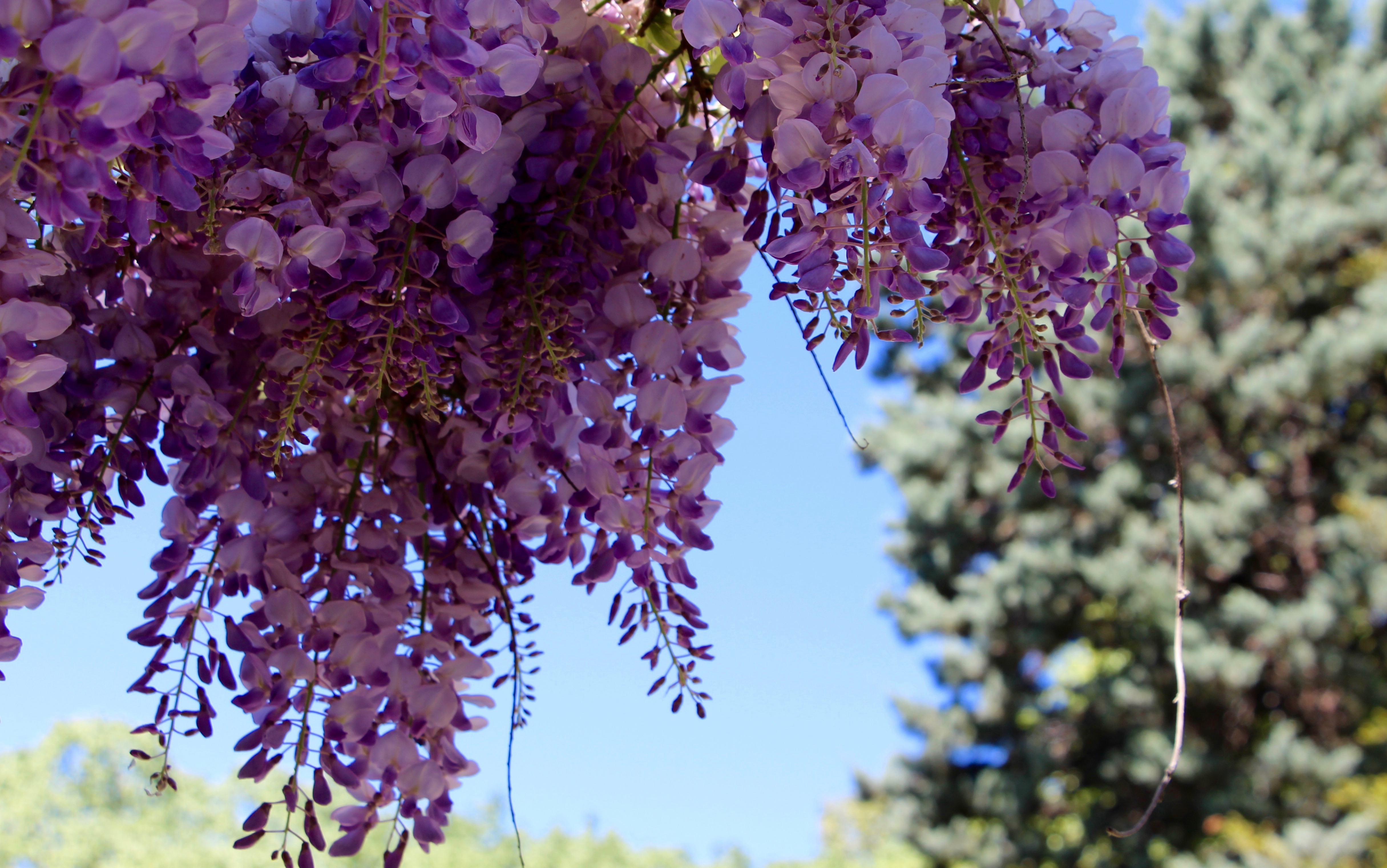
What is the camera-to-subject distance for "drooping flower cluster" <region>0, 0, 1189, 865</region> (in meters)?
0.39

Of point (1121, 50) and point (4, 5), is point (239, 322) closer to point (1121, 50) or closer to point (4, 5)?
point (4, 5)

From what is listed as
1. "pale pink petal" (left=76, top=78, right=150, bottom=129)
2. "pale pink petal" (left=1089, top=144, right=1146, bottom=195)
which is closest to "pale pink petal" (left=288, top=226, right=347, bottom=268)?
"pale pink petal" (left=76, top=78, right=150, bottom=129)

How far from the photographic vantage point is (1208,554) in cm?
488

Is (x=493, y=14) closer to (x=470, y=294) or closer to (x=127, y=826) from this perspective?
(x=470, y=294)

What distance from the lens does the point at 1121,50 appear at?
0.49 meters

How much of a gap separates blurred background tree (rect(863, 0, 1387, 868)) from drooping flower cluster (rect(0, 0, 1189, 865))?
4.56m

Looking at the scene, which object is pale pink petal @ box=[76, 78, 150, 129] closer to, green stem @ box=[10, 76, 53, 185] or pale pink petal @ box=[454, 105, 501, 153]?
green stem @ box=[10, 76, 53, 185]

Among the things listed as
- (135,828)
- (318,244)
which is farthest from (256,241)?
(135,828)

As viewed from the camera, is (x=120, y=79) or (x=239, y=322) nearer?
(x=120, y=79)

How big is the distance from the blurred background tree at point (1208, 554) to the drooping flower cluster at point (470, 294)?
4.56 m

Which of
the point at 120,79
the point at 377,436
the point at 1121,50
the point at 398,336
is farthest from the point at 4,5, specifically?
the point at 1121,50

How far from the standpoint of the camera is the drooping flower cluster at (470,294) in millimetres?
393

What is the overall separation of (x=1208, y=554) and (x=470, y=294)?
16.8 ft

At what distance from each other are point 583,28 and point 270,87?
15cm
